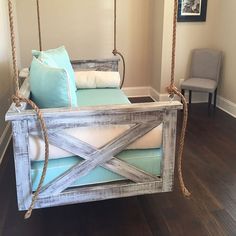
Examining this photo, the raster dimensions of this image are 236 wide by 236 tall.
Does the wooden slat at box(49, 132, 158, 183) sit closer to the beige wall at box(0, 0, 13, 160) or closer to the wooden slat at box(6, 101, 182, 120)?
the wooden slat at box(6, 101, 182, 120)

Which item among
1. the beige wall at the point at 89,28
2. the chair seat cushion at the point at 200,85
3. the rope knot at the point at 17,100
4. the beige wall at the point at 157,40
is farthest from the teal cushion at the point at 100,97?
the beige wall at the point at 89,28

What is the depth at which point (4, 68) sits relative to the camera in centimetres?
314

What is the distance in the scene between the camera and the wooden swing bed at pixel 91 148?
5.55 ft

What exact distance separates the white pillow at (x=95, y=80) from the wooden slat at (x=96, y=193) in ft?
5.19

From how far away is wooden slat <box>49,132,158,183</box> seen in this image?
174 centimetres

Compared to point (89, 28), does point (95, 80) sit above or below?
below

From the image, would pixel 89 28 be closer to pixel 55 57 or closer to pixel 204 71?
pixel 204 71

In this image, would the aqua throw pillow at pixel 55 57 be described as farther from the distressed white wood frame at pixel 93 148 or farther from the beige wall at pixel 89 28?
the beige wall at pixel 89 28

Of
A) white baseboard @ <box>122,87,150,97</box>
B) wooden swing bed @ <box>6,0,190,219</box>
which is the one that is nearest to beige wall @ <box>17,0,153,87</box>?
white baseboard @ <box>122,87,150,97</box>

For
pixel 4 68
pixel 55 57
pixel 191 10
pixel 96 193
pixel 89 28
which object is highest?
pixel 191 10

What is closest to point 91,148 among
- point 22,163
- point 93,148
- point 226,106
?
point 93,148

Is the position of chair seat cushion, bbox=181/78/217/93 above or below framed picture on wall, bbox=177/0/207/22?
below

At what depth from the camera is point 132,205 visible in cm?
222

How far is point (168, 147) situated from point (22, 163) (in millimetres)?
840
